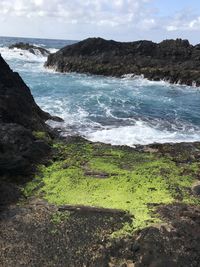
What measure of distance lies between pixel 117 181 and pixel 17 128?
Answer: 14.3 ft

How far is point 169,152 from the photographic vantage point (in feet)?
60.7

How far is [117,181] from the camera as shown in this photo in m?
14.4

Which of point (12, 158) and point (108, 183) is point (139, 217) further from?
point (12, 158)

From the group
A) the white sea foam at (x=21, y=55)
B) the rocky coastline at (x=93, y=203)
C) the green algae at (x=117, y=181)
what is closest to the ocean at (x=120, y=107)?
the rocky coastline at (x=93, y=203)

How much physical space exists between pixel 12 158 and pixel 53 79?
33454 millimetres

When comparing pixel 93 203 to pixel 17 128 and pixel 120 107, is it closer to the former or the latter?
pixel 17 128

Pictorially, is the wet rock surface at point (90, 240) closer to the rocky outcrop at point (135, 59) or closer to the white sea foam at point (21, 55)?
the rocky outcrop at point (135, 59)

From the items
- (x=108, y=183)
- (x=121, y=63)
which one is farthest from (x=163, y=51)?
(x=108, y=183)

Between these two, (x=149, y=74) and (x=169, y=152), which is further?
(x=149, y=74)

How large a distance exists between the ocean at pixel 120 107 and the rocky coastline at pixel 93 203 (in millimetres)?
3931

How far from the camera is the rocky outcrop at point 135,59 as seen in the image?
164 ft

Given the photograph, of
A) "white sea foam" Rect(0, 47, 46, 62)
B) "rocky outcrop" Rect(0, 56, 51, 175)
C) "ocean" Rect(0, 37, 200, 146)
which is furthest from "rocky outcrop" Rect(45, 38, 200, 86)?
"rocky outcrop" Rect(0, 56, 51, 175)

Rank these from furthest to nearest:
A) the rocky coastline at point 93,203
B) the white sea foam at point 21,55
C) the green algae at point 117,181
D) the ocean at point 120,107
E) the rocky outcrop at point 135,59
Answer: the white sea foam at point 21,55, the rocky outcrop at point 135,59, the ocean at point 120,107, the green algae at point 117,181, the rocky coastline at point 93,203

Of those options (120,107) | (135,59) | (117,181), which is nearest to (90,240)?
(117,181)
